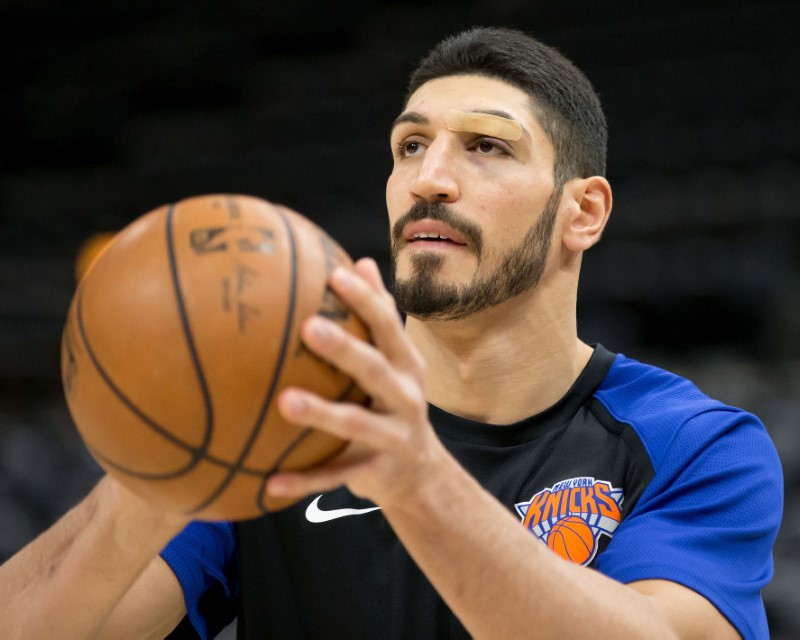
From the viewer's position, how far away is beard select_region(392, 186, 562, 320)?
2.69 metres

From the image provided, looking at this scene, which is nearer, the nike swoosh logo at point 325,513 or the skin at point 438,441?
the skin at point 438,441

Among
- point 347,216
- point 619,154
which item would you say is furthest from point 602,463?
point 347,216

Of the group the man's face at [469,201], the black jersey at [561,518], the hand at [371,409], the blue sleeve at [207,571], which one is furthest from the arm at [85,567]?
the man's face at [469,201]

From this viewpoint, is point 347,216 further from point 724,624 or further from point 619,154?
point 724,624

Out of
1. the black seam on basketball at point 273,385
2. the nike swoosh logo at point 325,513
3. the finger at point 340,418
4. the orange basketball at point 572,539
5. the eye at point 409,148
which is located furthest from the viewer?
the eye at point 409,148

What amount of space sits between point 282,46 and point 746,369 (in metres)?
7.07

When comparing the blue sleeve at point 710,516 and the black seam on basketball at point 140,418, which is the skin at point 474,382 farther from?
the black seam on basketball at point 140,418

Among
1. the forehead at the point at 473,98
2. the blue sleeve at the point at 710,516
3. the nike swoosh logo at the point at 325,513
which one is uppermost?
the forehead at the point at 473,98

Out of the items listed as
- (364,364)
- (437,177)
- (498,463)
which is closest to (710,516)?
(498,463)

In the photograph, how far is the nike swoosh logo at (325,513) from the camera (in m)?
2.80

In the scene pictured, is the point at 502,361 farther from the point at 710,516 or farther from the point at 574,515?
the point at 710,516

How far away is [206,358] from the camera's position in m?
1.64

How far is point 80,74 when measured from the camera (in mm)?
12531

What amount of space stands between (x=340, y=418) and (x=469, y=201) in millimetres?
1332
